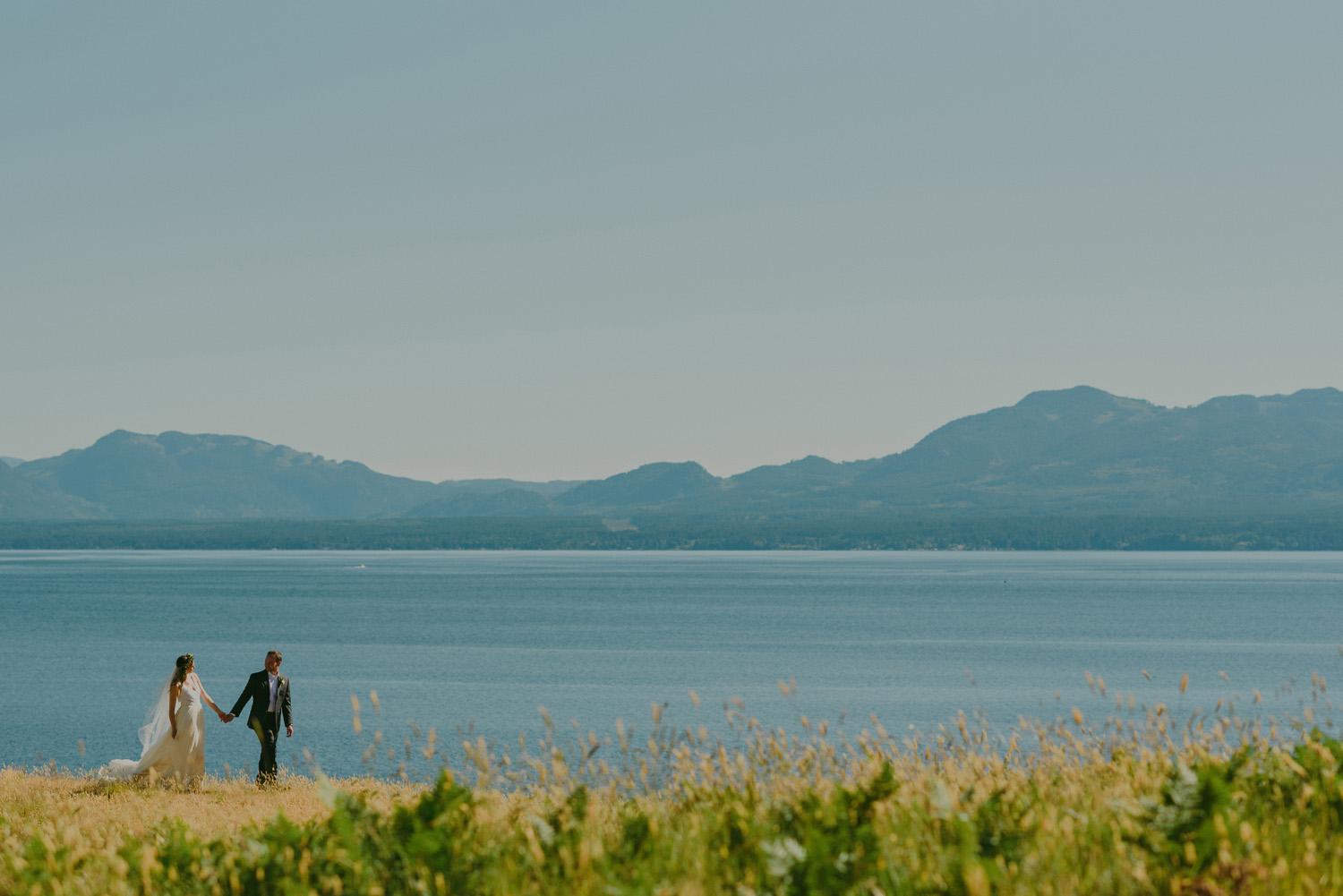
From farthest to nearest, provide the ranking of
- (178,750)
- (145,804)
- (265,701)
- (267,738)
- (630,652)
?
(630,652)
(265,701)
(267,738)
(178,750)
(145,804)

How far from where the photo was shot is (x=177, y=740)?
54.3 ft

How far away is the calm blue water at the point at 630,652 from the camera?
164ft

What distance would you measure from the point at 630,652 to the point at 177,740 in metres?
63.9

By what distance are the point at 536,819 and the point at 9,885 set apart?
3.14m

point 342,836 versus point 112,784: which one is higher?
point 342,836

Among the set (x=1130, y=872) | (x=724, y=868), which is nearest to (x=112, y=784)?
(x=724, y=868)

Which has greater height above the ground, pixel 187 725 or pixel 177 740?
pixel 187 725

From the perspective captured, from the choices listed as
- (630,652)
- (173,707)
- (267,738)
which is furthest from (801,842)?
(630,652)

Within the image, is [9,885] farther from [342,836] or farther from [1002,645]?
[1002,645]

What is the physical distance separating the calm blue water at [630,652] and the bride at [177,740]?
13.1ft

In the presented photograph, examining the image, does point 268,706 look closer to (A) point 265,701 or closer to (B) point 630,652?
(A) point 265,701

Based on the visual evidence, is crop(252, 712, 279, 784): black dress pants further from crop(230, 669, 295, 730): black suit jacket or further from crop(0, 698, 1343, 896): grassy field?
crop(0, 698, 1343, 896): grassy field

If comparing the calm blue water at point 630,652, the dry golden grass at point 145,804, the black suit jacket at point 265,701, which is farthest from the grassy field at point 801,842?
the black suit jacket at point 265,701

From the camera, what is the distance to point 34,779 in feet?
53.2
